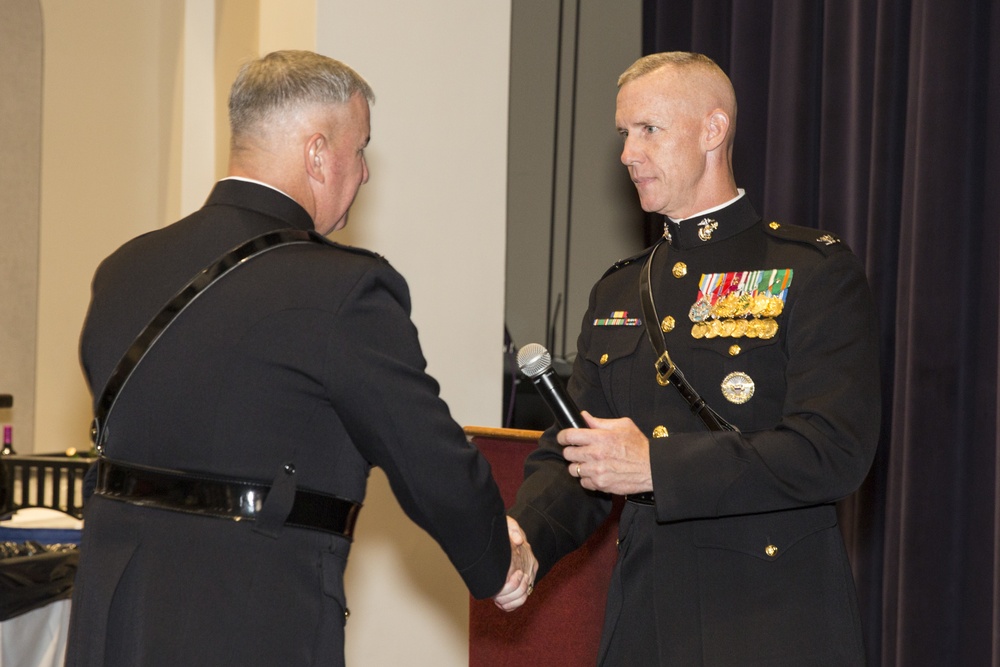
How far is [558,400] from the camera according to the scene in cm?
190

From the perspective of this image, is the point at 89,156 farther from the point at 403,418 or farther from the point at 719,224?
the point at 403,418

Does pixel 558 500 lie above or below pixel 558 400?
below

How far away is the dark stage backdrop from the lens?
2564 millimetres

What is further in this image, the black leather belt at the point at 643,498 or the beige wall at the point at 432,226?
the beige wall at the point at 432,226

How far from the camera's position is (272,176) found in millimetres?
1695

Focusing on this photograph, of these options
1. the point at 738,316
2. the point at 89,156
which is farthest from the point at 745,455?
the point at 89,156

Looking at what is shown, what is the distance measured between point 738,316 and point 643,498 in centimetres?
37

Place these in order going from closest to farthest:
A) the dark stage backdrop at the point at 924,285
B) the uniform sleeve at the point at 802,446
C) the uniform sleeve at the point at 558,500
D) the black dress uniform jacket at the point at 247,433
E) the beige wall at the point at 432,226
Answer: the black dress uniform jacket at the point at 247,433 → the uniform sleeve at the point at 802,446 → the uniform sleeve at the point at 558,500 → the dark stage backdrop at the point at 924,285 → the beige wall at the point at 432,226

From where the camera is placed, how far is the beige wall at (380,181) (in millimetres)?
3535

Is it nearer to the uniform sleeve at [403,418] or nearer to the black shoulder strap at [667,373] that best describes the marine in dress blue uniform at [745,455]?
the black shoulder strap at [667,373]

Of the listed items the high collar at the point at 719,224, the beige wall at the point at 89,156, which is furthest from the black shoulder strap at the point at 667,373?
the beige wall at the point at 89,156

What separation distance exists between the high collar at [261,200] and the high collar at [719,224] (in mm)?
811

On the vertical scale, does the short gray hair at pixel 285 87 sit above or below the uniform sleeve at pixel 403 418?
above

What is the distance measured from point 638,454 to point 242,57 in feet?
8.62
